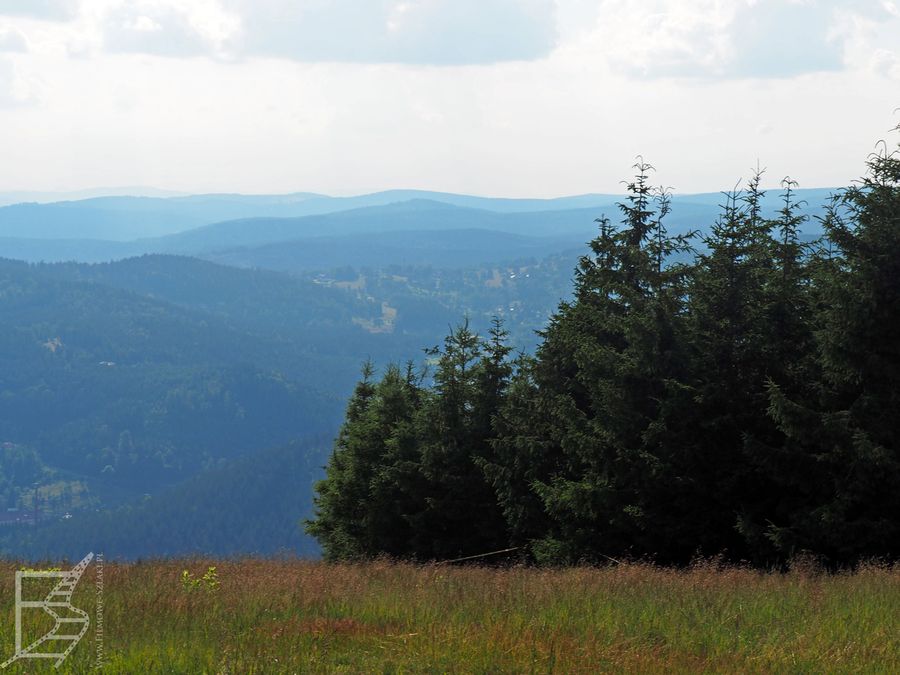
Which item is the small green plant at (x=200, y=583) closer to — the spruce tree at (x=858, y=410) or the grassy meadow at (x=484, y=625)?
the grassy meadow at (x=484, y=625)

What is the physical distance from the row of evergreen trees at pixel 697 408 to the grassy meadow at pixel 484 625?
4640mm

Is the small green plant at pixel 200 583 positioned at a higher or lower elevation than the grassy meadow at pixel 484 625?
lower

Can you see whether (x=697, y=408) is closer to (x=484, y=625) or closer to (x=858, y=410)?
(x=858, y=410)

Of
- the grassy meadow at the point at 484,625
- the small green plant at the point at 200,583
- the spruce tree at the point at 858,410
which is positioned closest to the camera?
the grassy meadow at the point at 484,625

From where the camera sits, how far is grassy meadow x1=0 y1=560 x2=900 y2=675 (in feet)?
22.9

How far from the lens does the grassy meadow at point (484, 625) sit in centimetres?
698

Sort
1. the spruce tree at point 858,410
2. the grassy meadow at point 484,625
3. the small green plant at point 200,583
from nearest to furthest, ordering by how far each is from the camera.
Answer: the grassy meadow at point 484,625 < the small green plant at point 200,583 < the spruce tree at point 858,410

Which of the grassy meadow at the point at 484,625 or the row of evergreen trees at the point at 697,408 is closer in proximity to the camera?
the grassy meadow at the point at 484,625

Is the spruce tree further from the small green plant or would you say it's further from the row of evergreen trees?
the small green plant

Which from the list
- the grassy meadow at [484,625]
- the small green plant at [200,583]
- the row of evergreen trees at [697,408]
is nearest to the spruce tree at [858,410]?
the row of evergreen trees at [697,408]

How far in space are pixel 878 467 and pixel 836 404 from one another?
67.7 inches

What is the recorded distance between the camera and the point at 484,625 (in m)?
8.17

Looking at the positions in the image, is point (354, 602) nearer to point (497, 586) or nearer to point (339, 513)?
point (497, 586)

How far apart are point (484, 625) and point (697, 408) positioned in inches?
450
